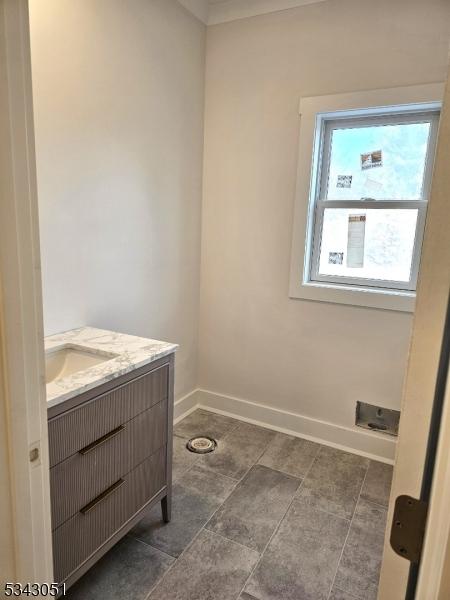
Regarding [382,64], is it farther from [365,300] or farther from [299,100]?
[365,300]

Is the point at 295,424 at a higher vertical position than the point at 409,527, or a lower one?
lower

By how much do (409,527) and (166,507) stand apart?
5.21 ft

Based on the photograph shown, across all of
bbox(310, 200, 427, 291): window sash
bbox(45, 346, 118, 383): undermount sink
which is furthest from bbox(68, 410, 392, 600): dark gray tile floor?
bbox(310, 200, 427, 291): window sash

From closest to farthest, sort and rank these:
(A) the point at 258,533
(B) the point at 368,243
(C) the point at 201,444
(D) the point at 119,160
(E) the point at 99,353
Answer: (E) the point at 99,353
(A) the point at 258,533
(D) the point at 119,160
(B) the point at 368,243
(C) the point at 201,444

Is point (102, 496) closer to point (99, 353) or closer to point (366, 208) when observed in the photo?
point (99, 353)

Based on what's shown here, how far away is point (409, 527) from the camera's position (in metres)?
0.56

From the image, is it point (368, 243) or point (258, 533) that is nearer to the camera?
point (258, 533)

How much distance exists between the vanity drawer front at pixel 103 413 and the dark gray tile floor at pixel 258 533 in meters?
0.66

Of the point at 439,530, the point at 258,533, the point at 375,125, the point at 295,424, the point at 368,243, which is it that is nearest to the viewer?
the point at 439,530

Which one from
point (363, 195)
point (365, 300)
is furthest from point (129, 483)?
point (363, 195)

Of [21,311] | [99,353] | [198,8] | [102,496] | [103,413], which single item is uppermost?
[198,8]

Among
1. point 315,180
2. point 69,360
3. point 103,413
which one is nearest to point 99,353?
point 69,360

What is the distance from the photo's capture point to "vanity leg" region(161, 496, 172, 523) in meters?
1.88

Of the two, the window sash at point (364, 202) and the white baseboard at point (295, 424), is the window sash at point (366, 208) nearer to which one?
the window sash at point (364, 202)
